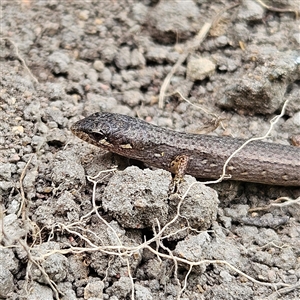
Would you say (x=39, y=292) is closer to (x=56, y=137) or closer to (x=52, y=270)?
(x=52, y=270)

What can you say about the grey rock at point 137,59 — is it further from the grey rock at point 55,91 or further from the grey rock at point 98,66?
the grey rock at point 55,91

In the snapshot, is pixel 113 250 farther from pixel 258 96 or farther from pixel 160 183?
pixel 258 96

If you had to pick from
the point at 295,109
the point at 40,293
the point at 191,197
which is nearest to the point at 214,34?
the point at 295,109

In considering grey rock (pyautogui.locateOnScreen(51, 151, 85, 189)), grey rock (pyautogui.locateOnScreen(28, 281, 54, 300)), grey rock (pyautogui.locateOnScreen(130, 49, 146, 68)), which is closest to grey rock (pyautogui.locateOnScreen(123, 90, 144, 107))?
grey rock (pyautogui.locateOnScreen(130, 49, 146, 68))

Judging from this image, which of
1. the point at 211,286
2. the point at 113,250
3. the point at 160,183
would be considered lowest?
the point at 211,286

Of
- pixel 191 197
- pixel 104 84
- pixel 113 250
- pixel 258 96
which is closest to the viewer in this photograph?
pixel 113 250

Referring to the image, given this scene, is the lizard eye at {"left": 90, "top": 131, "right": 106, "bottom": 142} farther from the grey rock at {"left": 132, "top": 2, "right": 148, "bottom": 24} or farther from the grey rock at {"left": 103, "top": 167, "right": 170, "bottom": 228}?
the grey rock at {"left": 132, "top": 2, "right": 148, "bottom": 24}

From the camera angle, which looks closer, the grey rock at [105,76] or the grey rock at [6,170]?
the grey rock at [6,170]

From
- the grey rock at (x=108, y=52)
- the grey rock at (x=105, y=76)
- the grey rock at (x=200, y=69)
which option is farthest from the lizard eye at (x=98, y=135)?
the grey rock at (x=200, y=69)
